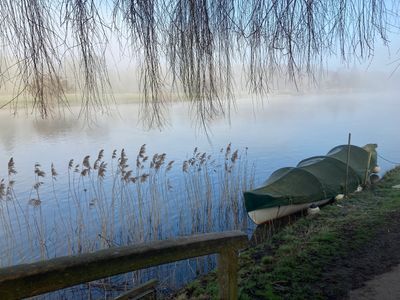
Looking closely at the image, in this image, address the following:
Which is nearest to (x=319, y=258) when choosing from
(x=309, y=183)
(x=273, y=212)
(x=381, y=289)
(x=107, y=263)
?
(x=381, y=289)

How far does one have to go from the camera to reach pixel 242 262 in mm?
6176

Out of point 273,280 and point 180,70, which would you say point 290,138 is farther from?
point 180,70

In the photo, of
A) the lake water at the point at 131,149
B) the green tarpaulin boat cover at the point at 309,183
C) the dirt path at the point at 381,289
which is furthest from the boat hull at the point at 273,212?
the dirt path at the point at 381,289

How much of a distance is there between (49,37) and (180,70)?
60cm

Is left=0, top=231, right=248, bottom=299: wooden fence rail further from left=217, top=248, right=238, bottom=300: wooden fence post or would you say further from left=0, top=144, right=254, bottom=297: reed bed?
left=0, top=144, right=254, bottom=297: reed bed

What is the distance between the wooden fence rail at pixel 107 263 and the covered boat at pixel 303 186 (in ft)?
24.5

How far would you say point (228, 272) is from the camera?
8.20 feet

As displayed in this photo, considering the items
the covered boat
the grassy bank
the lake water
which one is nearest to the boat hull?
the covered boat

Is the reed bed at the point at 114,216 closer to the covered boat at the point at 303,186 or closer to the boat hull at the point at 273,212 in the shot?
the boat hull at the point at 273,212

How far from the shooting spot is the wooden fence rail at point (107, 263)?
1.53 meters

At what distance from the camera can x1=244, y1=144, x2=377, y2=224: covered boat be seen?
386 inches

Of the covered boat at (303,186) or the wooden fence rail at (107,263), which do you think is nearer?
the wooden fence rail at (107,263)

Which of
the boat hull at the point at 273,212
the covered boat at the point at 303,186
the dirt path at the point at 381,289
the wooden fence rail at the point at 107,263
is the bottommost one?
the boat hull at the point at 273,212

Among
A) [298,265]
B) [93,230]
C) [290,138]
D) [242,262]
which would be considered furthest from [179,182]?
[290,138]
